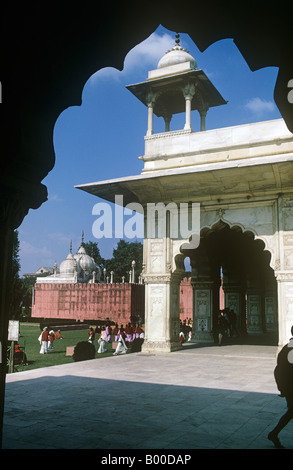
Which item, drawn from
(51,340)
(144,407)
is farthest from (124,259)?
(144,407)

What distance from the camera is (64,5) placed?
10.0 ft

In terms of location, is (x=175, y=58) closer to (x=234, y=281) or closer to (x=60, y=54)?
(x=234, y=281)

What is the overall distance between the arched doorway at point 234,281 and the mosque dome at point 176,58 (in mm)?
6082

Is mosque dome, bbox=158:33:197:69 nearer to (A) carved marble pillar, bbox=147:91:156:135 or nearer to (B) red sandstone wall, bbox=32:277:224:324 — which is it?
(A) carved marble pillar, bbox=147:91:156:135

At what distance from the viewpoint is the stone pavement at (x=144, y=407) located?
456 centimetres

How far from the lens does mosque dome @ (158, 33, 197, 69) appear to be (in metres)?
15.0

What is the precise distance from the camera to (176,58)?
15.0m

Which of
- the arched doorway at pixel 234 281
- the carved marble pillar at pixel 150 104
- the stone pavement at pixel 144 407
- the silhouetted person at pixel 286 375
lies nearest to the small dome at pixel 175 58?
the carved marble pillar at pixel 150 104

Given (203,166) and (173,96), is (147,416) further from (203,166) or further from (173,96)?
(173,96)

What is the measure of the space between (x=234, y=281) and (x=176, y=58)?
10.2m

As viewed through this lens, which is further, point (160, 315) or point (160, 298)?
point (160, 298)

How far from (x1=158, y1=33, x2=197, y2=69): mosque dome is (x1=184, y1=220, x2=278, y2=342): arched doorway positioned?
20.0 ft

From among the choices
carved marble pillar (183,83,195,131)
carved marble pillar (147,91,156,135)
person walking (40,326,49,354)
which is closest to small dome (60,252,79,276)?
person walking (40,326,49,354)

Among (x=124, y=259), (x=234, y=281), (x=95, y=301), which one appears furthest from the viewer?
(x=124, y=259)
